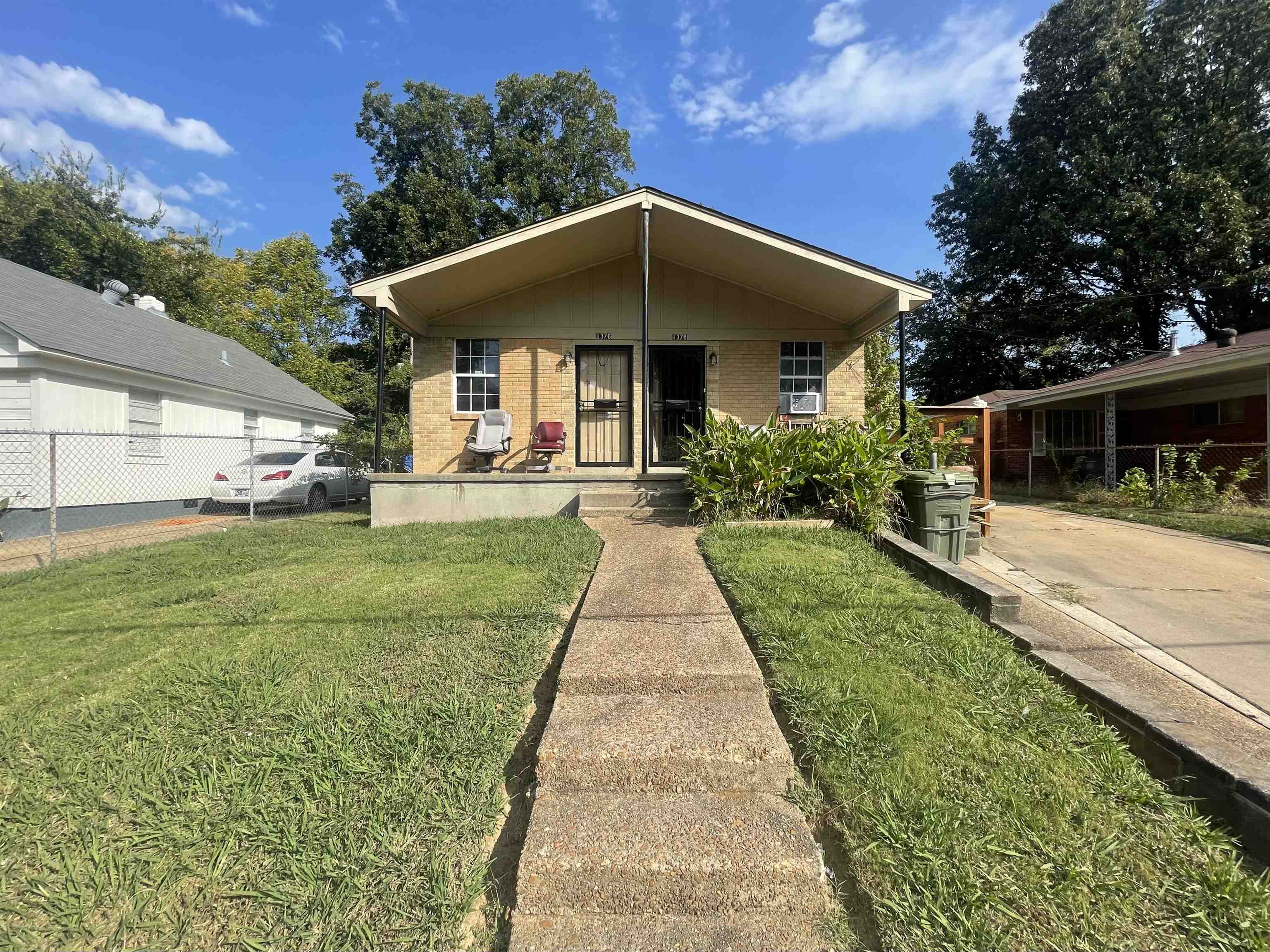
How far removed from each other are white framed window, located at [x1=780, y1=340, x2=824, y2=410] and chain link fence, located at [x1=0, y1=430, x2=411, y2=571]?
693 cm

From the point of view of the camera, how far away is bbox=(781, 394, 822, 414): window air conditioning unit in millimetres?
9312

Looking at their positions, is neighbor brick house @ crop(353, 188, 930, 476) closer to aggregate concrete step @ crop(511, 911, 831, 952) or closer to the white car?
the white car

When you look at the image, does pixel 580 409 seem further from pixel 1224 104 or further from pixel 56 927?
pixel 1224 104

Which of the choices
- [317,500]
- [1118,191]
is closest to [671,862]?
[317,500]

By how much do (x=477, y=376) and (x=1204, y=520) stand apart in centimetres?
1183

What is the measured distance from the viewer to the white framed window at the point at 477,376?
9180 millimetres

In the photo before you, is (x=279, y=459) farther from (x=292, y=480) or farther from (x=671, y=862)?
(x=671, y=862)

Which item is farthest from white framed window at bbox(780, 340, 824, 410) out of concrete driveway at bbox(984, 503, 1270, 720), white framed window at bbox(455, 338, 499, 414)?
white framed window at bbox(455, 338, 499, 414)

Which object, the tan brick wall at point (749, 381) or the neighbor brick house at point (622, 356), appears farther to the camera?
the tan brick wall at point (749, 381)

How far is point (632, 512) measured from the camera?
6793 millimetres

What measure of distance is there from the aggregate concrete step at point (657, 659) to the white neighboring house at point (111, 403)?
24.1 feet

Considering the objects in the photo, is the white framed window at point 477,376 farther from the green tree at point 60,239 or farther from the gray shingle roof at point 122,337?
the green tree at point 60,239

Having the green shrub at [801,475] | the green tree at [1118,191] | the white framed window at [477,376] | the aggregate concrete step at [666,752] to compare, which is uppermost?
the green tree at [1118,191]

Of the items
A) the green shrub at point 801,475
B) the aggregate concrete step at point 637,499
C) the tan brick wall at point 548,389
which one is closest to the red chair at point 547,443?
the tan brick wall at point 548,389
